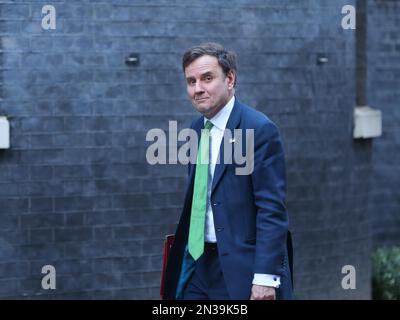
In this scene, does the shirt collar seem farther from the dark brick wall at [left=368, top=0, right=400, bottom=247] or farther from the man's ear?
the dark brick wall at [left=368, top=0, right=400, bottom=247]

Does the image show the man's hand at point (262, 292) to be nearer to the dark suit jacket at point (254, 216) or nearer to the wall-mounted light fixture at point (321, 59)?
the dark suit jacket at point (254, 216)

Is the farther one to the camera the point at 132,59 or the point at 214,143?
the point at 132,59

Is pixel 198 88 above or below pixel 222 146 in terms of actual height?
above

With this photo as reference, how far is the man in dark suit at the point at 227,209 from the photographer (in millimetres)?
5500

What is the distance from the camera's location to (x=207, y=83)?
570 centimetres

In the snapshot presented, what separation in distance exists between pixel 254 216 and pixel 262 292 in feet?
1.38

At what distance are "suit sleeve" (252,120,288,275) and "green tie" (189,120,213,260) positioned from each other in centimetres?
31

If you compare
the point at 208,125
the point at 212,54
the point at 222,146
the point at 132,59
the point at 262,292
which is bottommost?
the point at 262,292

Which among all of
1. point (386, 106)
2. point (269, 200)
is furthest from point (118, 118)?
point (386, 106)

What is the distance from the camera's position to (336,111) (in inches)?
399

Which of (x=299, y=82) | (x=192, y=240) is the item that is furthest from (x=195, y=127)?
(x=299, y=82)

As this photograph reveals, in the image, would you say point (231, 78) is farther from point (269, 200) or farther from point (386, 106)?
point (386, 106)

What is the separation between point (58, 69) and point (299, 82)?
7.73ft

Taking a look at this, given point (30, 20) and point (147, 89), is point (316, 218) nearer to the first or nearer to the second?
point (147, 89)
